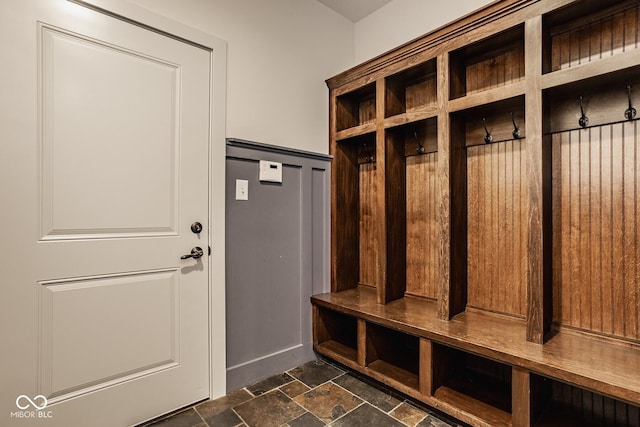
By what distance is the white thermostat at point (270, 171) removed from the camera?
2300 millimetres

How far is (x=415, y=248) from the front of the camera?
8.16 ft

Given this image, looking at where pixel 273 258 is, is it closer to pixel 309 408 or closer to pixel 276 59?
pixel 309 408

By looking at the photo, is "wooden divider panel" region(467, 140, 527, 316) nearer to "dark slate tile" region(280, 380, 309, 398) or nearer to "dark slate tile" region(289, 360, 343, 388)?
"dark slate tile" region(289, 360, 343, 388)

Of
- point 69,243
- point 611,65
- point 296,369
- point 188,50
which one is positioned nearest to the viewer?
point 611,65

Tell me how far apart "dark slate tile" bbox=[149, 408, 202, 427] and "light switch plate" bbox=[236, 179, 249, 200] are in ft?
4.32

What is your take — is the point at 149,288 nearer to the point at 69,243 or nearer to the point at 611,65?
the point at 69,243

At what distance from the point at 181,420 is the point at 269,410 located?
0.49m

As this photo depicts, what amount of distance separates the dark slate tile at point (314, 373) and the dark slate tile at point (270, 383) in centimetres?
7

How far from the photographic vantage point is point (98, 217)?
1687 millimetres

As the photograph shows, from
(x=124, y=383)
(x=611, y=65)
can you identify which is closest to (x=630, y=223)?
(x=611, y=65)

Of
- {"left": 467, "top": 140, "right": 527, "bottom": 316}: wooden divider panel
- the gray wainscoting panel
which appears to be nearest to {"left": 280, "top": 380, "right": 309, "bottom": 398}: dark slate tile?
the gray wainscoting panel

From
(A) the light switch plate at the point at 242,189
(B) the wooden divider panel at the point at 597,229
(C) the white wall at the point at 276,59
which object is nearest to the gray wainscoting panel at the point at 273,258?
(A) the light switch plate at the point at 242,189

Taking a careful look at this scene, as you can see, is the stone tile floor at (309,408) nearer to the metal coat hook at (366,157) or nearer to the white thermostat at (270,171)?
the white thermostat at (270,171)

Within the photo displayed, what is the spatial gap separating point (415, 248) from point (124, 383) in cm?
202
